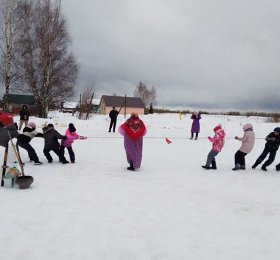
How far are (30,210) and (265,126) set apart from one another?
22781 mm

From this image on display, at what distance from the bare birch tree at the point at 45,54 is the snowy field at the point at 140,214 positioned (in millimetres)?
16161

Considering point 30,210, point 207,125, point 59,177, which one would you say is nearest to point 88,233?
point 30,210

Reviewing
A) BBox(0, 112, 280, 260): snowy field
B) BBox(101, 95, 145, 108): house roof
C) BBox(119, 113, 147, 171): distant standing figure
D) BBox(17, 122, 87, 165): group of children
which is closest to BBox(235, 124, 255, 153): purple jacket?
BBox(0, 112, 280, 260): snowy field

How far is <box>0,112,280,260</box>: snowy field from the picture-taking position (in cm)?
354

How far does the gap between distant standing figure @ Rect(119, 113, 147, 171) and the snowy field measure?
15.4 inches

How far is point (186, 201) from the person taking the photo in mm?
5473

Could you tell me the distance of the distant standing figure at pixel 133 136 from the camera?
796 cm

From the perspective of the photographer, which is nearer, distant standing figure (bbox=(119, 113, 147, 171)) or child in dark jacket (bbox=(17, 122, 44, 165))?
distant standing figure (bbox=(119, 113, 147, 171))

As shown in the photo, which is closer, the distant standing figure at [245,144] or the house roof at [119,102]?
the distant standing figure at [245,144]

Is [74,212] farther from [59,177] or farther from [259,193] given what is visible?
[259,193]

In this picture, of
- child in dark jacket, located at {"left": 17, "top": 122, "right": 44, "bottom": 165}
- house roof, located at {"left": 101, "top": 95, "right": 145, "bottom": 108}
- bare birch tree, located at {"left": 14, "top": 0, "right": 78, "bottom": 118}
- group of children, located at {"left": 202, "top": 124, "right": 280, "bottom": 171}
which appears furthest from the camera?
house roof, located at {"left": 101, "top": 95, "right": 145, "bottom": 108}

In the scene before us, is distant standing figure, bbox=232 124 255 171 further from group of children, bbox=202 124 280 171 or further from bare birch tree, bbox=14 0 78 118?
bare birch tree, bbox=14 0 78 118

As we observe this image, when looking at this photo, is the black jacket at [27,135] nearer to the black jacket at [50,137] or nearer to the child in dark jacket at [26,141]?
the child in dark jacket at [26,141]

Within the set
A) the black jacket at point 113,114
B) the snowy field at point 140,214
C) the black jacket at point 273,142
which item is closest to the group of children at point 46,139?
the snowy field at point 140,214
